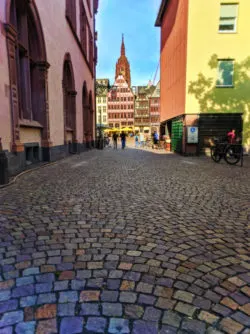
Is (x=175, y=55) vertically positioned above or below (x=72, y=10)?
below

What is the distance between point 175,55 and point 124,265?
69.1ft

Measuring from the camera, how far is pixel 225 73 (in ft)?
57.6

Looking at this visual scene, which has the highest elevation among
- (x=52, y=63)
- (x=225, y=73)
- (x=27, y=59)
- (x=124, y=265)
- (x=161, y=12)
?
(x=161, y=12)

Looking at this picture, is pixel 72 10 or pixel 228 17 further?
pixel 72 10

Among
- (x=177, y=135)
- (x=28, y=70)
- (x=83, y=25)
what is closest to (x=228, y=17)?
(x=177, y=135)

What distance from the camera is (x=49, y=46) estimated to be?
12.3 m

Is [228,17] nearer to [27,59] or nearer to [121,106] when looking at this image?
[27,59]

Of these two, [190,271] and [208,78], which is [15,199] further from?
[208,78]

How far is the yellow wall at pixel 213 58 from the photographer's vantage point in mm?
17047

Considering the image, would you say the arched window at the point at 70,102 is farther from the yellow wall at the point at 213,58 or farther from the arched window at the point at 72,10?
the yellow wall at the point at 213,58

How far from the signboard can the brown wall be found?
4.64ft

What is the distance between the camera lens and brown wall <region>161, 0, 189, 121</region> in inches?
717

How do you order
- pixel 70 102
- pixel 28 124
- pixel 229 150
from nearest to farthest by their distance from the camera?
pixel 28 124, pixel 229 150, pixel 70 102

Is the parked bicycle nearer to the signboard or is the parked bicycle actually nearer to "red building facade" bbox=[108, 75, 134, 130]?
the signboard
